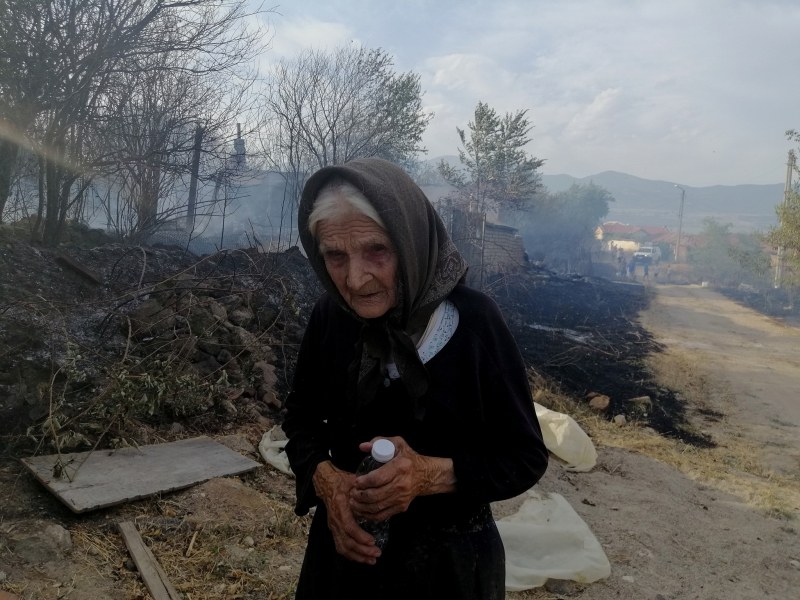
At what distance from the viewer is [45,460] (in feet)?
12.0

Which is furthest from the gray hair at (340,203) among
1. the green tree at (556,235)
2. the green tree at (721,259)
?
the green tree at (721,259)

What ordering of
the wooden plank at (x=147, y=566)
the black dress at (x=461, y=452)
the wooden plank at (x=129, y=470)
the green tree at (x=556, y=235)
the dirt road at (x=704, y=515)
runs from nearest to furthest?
1. the black dress at (x=461, y=452)
2. the wooden plank at (x=147, y=566)
3. the wooden plank at (x=129, y=470)
4. the dirt road at (x=704, y=515)
5. the green tree at (x=556, y=235)

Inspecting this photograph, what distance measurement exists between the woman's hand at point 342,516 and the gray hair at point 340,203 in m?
0.62

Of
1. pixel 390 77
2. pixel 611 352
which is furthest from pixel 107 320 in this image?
pixel 390 77

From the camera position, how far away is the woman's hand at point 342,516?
1.31 m

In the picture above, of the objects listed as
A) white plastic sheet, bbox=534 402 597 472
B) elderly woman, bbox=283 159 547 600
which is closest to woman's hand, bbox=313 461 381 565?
elderly woman, bbox=283 159 547 600

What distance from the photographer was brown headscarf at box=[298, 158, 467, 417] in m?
1.31

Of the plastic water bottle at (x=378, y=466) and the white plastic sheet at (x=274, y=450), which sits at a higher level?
the plastic water bottle at (x=378, y=466)

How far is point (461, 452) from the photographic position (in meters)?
1.34

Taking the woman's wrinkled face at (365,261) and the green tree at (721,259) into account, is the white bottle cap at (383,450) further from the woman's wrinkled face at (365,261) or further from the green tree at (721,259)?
the green tree at (721,259)

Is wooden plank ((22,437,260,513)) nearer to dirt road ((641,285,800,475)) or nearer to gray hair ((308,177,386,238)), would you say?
gray hair ((308,177,386,238))

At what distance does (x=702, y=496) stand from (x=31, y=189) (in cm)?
1098

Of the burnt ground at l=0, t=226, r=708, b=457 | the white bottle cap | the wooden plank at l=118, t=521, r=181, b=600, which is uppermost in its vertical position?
the white bottle cap

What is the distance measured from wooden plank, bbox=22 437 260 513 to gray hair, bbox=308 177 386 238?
276cm
